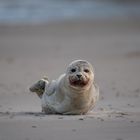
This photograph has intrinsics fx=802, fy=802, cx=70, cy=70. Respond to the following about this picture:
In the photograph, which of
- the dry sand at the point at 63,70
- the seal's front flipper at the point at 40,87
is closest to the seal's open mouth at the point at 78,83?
the dry sand at the point at 63,70

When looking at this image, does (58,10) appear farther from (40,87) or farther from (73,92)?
(73,92)

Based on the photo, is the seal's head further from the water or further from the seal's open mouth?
the water

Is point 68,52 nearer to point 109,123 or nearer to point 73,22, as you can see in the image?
point 73,22

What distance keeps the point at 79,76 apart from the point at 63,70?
8.47 m

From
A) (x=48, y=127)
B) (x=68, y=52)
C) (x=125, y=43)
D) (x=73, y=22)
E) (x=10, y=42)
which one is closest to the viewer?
(x=48, y=127)

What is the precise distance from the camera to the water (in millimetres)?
32903

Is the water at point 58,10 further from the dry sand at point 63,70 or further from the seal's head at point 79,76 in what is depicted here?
the seal's head at point 79,76

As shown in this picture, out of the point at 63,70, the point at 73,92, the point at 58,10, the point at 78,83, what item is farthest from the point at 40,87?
the point at 58,10

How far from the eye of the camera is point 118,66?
1853 centimetres

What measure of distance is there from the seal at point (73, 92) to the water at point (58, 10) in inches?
849

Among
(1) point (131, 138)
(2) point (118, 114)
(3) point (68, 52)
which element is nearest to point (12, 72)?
(3) point (68, 52)

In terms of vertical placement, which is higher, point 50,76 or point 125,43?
point 125,43

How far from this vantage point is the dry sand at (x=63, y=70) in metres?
8.81

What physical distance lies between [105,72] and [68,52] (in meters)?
4.70
